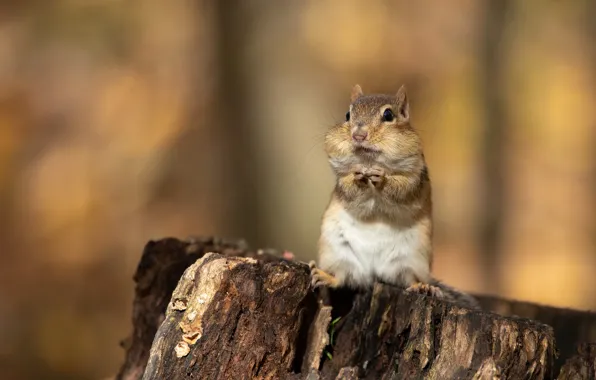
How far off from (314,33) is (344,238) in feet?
11.9

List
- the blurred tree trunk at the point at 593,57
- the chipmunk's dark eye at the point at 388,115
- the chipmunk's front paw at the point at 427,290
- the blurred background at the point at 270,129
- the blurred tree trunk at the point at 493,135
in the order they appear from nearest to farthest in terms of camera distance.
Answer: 1. the chipmunk's front paw at the point at 427,290
2. the chipmunk's dark eye at the point at 388,115
3. the blurred background at the point at 270,129
4. the blurred tree trunk at the point at 593,57
5. the blurred tree trunk at the point at 493,135

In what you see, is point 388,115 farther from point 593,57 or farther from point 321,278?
point 593,57

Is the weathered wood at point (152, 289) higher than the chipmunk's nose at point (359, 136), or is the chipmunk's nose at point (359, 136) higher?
the chipmunk's nose at point (359, 136)

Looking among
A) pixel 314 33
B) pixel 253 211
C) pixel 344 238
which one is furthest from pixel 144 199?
pixel 344 238

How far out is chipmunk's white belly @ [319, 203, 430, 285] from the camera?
2645 millimetres

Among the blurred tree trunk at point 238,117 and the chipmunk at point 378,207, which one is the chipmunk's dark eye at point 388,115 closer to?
the chipmunk at point 378,207

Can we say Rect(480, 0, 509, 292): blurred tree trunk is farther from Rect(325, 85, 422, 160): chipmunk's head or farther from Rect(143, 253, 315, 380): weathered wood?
Rect(143, 253, 315, 380): weathered wood

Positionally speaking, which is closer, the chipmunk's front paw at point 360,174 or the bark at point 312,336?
the bark at point 312,336

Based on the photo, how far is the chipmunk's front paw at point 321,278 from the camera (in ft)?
8.32

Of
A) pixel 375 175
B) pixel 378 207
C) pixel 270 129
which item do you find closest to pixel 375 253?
pixel 378 207

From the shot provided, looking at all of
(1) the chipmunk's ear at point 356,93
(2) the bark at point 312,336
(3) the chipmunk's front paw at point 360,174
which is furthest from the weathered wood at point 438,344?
(1) the chipmunk's ear at point 356,93

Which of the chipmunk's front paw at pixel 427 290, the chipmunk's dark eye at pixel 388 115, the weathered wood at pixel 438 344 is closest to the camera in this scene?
the weathered wood at pixel 438 344

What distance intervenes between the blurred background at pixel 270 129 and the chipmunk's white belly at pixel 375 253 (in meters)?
2.98

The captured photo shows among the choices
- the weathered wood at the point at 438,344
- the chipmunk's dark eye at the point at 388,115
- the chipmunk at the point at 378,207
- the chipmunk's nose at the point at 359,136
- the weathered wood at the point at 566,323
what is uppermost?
the chipmunk's dark eye at the point at 388,115
